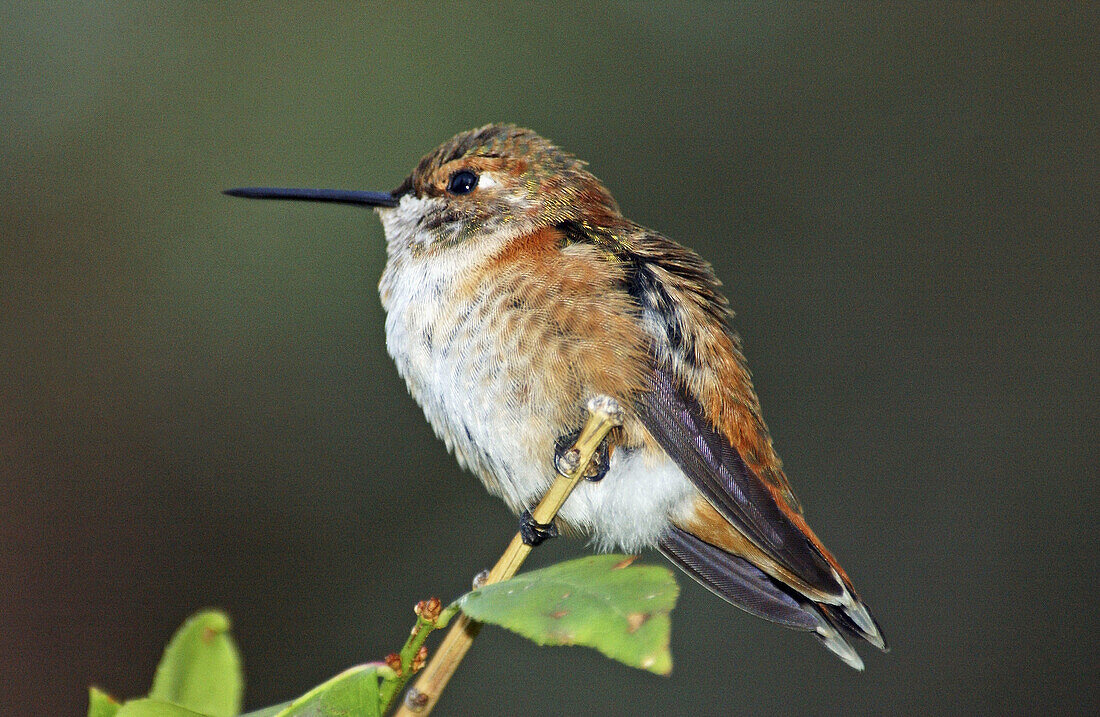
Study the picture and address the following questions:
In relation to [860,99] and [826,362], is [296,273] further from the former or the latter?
[860,99]

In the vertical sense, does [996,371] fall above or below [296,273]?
above

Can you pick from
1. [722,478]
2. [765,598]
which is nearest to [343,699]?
[722,478]

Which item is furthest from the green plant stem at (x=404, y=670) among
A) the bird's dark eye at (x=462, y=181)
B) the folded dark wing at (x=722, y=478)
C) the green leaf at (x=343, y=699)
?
the bird's dark eye at (x=462, y=181)

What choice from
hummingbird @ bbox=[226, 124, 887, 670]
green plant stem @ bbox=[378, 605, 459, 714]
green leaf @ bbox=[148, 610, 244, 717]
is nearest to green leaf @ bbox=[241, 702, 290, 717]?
green plant stem @ bbox=[378, 605, 459, 714]

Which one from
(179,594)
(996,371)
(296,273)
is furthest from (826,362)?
(179,594)

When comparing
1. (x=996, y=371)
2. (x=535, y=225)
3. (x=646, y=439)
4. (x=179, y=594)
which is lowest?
(x=179, y=594)

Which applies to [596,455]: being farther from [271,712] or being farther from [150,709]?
[150,709]

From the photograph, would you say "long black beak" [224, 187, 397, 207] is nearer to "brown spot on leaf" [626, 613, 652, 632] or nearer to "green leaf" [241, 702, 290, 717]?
"green leaf" [241, 702, 290, 717]
